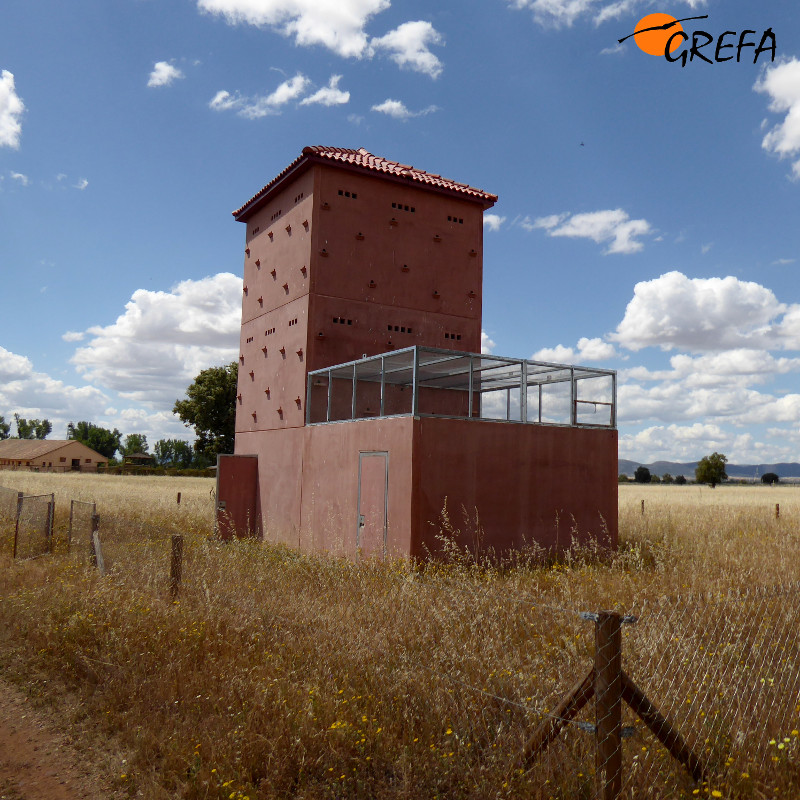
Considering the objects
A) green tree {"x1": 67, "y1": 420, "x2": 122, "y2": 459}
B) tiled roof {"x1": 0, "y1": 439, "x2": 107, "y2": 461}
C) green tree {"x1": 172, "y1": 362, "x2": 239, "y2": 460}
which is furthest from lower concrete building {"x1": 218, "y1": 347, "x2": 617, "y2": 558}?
green tree {"x1": 67, "y1": 420, "x2": 122, "y2": 459}

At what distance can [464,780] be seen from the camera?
4652mm

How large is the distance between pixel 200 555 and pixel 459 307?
994 centimetres

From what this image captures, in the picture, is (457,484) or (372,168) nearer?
(457,484)

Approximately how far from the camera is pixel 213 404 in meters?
50.3

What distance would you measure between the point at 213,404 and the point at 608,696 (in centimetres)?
4903

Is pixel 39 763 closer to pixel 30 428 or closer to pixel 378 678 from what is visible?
Answer: pixel 378 678

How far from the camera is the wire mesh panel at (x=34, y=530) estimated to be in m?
14.3

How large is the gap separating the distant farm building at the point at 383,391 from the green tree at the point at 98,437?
118 meters

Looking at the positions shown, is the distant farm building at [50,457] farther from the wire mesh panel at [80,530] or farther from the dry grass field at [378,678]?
the dry grass field at [378,678]

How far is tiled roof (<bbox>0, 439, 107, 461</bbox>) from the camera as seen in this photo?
85812mm

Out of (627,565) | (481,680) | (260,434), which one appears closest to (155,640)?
(481,680)

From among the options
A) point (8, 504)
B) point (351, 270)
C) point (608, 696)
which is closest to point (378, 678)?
point (608, 696)

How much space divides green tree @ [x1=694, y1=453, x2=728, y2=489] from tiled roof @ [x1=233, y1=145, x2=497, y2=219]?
69.6 m

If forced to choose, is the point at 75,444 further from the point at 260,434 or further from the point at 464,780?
the point at 464,780
